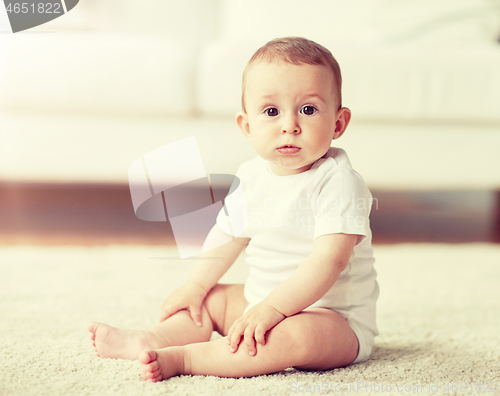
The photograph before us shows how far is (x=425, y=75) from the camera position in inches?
40.1

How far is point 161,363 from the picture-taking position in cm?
44

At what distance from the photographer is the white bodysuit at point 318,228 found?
51 centimetres

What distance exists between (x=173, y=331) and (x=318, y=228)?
18cm

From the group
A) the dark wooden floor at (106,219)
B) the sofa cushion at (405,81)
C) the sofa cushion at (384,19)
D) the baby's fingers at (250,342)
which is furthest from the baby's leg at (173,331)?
the sofa cushion at (384,19)

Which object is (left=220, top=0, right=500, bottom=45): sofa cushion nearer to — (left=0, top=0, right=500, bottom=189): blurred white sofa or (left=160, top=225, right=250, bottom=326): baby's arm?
(left=0, top=0, right=500, bottom=189): blurred white sofa

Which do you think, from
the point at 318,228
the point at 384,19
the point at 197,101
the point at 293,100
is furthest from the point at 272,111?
the point at 384,19

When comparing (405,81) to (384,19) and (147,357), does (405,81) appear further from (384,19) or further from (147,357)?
(147,357)

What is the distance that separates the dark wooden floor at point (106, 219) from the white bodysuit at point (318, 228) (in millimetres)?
366

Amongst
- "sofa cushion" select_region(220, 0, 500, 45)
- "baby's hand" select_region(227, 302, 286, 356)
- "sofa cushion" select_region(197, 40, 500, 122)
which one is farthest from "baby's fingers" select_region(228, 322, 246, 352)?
"sofa cushion" select_region(220, 0, 500, 45)

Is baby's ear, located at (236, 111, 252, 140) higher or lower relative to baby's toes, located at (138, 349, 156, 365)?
higher

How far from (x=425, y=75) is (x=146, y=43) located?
1.87 feet

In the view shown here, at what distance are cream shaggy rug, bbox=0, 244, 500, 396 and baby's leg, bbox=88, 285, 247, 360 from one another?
0.02 metres

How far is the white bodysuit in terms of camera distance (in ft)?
1.67

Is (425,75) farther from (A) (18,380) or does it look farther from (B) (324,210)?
(A) (18,380)
